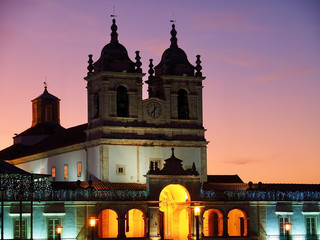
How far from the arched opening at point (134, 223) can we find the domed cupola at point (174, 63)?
13316 mm

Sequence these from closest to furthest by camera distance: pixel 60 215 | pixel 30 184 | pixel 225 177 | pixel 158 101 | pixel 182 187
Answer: pixel 30 184, pixel 60 215, pixel 182 187, pixel 158 101, pixel 225 177

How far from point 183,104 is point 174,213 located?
35.7 ft

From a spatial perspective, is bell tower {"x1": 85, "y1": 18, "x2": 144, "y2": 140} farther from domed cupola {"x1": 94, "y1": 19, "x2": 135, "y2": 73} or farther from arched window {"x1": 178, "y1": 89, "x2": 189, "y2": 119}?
arched window {"x1": 178, "y1": 89, "x2": 189, "y2": 119}

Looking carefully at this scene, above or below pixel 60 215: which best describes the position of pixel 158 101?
above

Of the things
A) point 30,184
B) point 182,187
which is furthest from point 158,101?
point 30,184

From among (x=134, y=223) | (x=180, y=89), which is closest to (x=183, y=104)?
(x=180, y=89)

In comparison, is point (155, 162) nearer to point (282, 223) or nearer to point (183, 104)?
point (183, 104)

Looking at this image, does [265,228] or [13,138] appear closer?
[265,228]

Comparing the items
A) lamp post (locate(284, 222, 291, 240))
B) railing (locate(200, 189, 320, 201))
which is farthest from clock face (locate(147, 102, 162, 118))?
lamp post (locate(284, 222, 291, 240))

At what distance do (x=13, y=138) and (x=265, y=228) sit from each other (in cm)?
4201

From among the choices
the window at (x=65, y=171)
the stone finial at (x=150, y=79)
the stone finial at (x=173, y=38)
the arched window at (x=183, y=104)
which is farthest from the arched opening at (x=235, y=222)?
the stone finial at (x=173, y=38)

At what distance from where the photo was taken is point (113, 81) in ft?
284

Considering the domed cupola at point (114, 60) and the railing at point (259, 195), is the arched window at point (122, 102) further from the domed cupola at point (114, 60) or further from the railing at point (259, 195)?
the railing at point (259, 195)

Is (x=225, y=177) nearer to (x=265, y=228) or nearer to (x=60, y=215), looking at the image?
(x=265, y=228)
